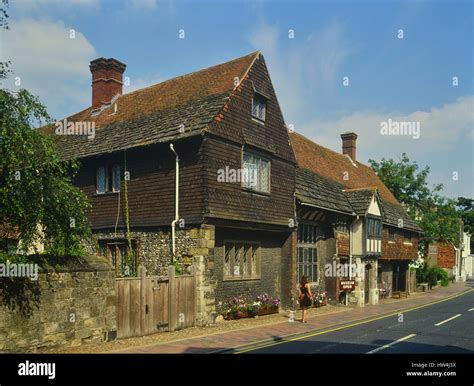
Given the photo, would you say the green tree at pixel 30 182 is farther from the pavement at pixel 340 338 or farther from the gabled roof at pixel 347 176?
the gabled roof at pixel 347 176

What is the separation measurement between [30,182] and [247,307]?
11.0 metres

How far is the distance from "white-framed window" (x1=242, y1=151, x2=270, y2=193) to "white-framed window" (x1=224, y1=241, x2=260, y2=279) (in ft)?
7.39

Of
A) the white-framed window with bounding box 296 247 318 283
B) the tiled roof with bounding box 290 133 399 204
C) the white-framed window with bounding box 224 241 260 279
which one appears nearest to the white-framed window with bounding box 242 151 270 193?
the white-framed window with bounding box 224 241 260 279

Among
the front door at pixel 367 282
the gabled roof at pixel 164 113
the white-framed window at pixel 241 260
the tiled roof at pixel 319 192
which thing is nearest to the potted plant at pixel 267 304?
the white-framed window at pixel 241 260

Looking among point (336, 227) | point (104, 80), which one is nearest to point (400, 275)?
point (336, 227)

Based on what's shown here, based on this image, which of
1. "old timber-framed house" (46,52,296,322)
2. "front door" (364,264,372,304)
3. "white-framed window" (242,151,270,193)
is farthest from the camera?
"front door" (364,264,372,304)

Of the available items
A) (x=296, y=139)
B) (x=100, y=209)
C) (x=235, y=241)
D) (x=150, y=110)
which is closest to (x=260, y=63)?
(x=150, y=110)

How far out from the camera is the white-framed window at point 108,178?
1966 centimetres

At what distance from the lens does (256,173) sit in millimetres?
19688

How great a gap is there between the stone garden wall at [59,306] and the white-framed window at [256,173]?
7580 mm

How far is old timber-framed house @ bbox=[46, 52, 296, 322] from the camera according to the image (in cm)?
1711

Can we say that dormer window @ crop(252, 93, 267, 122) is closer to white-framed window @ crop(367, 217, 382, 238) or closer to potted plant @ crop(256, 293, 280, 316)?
potted plant @ crop(256, 293, 280, 316)

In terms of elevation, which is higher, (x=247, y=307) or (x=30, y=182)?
(x=30, y=182)

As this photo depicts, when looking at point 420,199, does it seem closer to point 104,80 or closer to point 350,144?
point 350,144
